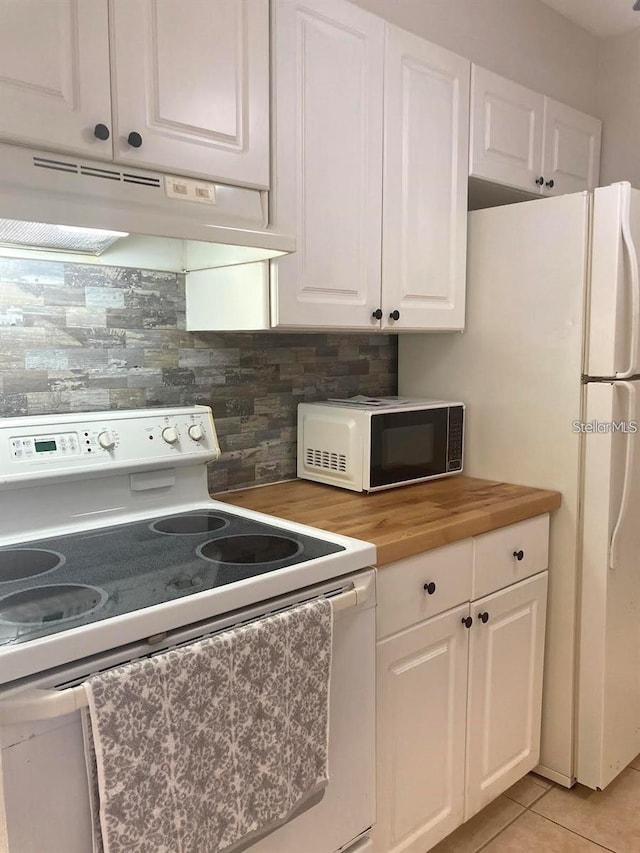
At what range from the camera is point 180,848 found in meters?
1.13

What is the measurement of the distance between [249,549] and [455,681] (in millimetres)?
714

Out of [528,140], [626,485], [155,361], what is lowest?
[626,485]

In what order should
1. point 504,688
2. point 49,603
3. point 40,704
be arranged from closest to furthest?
1. point 40,704
2. point 49,603
3. point 504,688

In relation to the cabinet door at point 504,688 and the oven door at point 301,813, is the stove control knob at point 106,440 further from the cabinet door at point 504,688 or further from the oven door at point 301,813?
the cabinet door at point 504,688

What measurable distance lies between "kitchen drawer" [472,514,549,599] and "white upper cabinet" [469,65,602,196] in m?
1.10

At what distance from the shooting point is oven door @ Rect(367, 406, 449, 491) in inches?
79.8

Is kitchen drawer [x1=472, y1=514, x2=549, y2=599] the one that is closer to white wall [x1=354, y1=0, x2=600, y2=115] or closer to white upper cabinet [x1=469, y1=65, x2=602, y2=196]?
white upper cabinet [x1=469, y1=65, x2=602, y2=196]

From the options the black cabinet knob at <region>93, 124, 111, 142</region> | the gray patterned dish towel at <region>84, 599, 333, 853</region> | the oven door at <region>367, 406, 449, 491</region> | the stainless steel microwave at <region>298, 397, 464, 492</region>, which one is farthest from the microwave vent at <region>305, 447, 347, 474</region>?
the black cabinet knob at <region>93, 124, 111, 142</region>

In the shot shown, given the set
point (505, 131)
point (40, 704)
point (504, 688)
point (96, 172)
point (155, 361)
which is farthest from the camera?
point (505, 131)

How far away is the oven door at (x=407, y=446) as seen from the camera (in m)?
2.03

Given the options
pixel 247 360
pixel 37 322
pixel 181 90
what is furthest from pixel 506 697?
pixel 181 90

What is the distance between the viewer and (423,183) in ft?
6.72

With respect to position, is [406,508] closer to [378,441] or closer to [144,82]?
[378,441]

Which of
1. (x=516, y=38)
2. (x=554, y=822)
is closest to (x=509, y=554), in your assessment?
(x=554, y=822)
